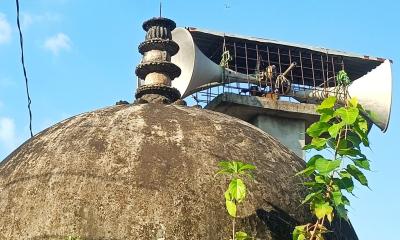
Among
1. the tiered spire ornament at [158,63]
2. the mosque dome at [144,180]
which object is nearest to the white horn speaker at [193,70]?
the tiered spire ornament at [158,63]

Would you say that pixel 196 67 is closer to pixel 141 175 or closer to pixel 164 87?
pixel 164 87

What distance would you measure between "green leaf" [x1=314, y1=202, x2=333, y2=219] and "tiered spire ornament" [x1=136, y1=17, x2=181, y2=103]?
131 inches

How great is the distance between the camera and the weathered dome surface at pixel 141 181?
217 inches

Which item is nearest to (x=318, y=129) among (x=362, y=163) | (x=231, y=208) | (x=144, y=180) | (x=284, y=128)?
(x=362, y=163)

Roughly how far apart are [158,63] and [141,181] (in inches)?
109

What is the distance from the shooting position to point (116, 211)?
5512 mm

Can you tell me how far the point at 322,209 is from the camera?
4.53m

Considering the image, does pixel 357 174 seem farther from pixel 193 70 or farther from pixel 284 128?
pixel 284 128

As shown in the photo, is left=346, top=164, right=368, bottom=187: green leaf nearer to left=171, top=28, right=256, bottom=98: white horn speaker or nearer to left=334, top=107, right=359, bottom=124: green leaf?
left=334, top=107, right=359, bottom=124: green leaf

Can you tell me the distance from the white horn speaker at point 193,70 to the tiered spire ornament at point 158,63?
8989 millimetres

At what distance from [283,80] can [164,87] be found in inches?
511

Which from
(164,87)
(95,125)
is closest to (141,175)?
(95,125)

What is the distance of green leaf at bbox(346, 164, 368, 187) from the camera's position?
4570mm

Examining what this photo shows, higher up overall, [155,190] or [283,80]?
[283,80]
